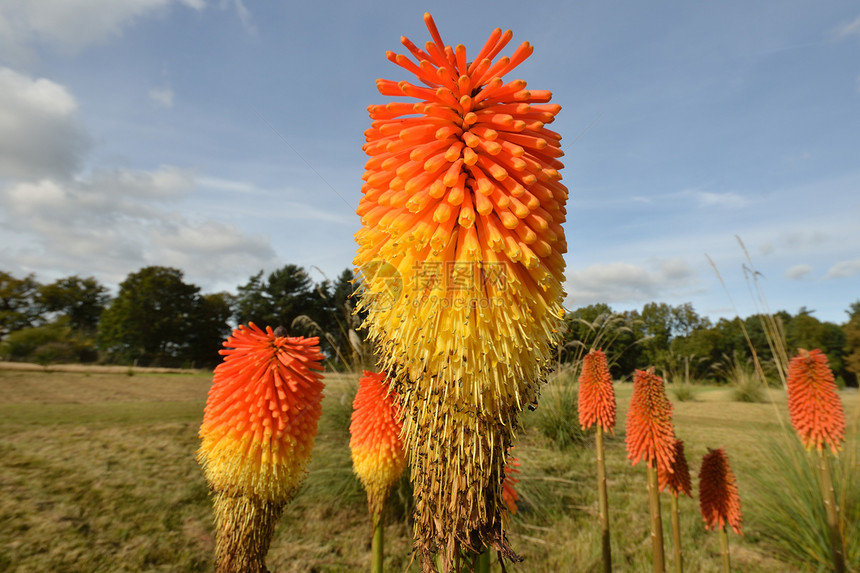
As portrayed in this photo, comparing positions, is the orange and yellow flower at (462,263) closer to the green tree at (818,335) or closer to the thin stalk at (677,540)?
the thin stalk at (677,540)

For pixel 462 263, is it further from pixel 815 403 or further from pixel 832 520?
pixel 815 403

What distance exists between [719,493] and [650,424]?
1066mm

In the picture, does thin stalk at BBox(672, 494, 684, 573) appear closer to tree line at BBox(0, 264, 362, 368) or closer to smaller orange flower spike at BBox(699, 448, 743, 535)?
smaller orange flower spike at BBox(699, 448, 743, 535)

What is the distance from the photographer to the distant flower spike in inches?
102

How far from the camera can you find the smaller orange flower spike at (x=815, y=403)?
4.47 m

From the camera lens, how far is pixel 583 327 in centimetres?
1007

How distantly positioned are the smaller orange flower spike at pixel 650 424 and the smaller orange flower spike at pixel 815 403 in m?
2.14

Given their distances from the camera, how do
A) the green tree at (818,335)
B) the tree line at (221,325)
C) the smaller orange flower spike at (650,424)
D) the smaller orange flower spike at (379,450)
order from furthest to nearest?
the green tree at (818,335) → the tree line at (221,325) → the smaller orange flower spike at (650,424) → the smaller orange flower spike at (379,450)

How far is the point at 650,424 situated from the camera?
381 centimetres

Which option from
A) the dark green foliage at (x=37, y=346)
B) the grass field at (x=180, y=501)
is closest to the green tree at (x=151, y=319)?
the dark green foliage at (x=37, y=346)

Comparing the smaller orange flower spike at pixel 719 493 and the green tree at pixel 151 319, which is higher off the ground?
the green tree at pixel 151 319

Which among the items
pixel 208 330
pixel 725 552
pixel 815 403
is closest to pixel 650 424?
pixel 725 552

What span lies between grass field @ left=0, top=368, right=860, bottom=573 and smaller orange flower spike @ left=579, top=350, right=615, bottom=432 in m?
2.03

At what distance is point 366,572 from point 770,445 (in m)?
7.04
